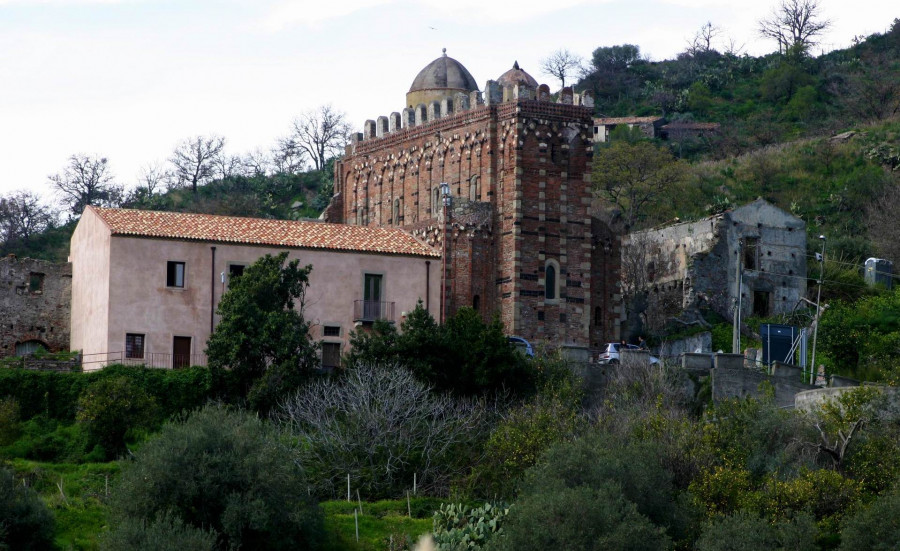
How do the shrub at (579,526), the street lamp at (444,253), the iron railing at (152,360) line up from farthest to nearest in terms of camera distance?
the street lamp at (444,253)
the iron railing at (152,360)
the shrub at (579,526)

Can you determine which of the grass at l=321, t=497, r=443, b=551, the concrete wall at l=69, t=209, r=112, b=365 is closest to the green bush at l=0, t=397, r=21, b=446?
the concrete wall at l=69, t=209, r=112, b=365

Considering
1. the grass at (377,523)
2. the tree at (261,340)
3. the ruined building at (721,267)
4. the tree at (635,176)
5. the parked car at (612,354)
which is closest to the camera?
the grass at (377,523)

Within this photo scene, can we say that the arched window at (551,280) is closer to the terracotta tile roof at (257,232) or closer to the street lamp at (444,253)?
the street lamp at (444,253)

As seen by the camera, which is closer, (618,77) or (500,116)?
(500,116)

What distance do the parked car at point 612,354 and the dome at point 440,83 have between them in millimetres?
15726

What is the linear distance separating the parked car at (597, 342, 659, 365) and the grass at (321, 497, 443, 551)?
1203cm

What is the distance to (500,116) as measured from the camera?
225 feet

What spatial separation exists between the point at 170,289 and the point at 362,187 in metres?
18.8

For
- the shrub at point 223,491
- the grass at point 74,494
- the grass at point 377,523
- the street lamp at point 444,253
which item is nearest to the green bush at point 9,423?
the grass at point 74,494

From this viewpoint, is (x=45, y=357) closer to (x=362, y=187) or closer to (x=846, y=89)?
(x=362, y=187)

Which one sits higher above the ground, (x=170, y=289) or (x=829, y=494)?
(x=170, y=289)

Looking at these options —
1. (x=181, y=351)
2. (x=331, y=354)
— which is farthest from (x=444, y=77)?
(x=181, y=351)

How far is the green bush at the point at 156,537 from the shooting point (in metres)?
43.1

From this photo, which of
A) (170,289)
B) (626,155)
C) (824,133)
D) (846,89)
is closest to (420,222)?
(170,289)
